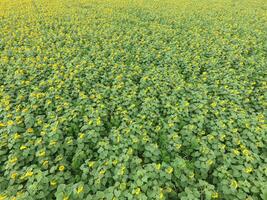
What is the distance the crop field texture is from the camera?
256cm

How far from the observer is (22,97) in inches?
152

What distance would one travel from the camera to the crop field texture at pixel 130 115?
2561 mm

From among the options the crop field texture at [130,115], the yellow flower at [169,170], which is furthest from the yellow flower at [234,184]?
the yellow flower at [169,170]

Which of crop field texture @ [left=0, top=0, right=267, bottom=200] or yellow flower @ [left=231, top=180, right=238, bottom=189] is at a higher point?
yellow flower @ [left=231, top=180, right=238, bottom=189]

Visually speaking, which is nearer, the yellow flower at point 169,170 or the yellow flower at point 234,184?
the yellow flower at point 234,184

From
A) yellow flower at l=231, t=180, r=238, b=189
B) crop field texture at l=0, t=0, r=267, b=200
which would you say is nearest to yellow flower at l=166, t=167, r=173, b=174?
crop field texture at l=0, t=0, r=267, b=200

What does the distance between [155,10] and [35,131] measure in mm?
10915

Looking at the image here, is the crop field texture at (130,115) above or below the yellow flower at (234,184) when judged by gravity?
below

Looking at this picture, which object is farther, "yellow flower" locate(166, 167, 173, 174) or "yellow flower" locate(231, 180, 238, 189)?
"yellow flower" locate(166, 167, 173, 174)

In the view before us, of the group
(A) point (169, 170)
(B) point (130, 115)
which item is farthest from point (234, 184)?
(B) point (130, 115)

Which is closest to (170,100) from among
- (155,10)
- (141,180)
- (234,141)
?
(234,141)

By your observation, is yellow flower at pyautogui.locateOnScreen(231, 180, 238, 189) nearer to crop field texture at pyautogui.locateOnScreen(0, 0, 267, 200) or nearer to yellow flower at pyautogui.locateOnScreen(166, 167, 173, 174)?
crop field texture at pyautogui.locateOnScreen(0, 0, 267, 200)

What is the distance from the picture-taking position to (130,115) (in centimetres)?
377

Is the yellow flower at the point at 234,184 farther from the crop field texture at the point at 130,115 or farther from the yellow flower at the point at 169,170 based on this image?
the yellow flower at the point at 169,170
